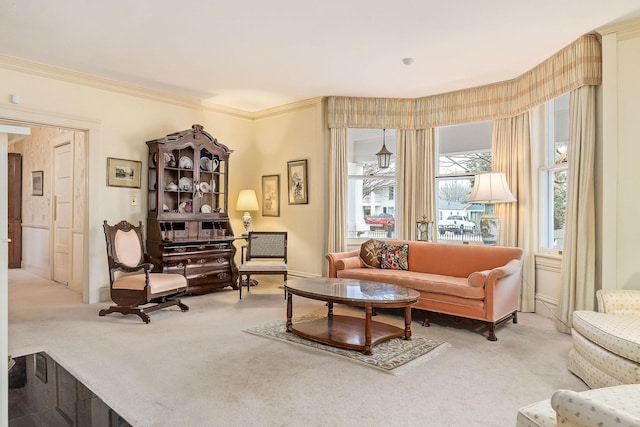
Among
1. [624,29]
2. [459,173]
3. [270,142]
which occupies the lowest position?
[459,173]

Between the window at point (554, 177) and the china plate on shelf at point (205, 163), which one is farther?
the china plate on shelf at point (205, 163)

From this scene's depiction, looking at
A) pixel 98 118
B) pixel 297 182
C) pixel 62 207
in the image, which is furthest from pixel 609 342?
pixel 62 207

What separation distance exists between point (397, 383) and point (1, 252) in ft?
7.62

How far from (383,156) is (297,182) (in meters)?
1.36

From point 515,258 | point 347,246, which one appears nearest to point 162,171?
point 347,246

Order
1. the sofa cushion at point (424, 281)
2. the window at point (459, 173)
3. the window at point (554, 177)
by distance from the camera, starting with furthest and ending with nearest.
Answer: the window at point (459, 173) → the window at point (554, 177) → the sofa cushion at point (424, 281)

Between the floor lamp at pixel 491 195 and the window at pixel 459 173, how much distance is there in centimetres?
56

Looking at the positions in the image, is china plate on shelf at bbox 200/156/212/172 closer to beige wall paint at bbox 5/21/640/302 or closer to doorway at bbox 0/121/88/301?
beige wall paint at bbox 5/21/640/302

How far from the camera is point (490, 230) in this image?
16.3 feet

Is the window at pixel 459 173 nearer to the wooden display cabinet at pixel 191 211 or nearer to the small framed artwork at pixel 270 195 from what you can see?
the small framed artwork at pixel 270 195

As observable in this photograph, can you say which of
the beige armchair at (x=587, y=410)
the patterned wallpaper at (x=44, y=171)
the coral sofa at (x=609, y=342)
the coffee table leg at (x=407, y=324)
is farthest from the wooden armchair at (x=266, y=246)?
the beige armchair at (x=587, y=410)

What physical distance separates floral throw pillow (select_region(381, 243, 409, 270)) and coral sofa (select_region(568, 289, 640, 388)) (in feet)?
7.34

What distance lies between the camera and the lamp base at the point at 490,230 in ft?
16.3

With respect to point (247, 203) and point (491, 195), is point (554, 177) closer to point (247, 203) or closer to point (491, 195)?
point (491, 195)
